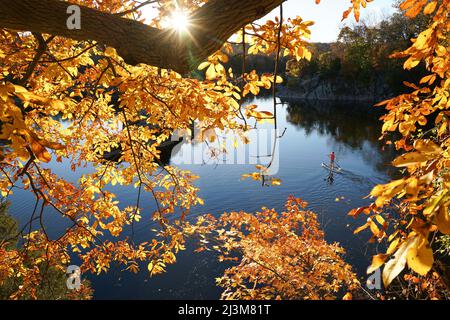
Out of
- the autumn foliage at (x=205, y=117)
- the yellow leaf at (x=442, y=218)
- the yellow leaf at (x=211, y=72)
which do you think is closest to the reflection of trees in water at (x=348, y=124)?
the autumn foliage at (x=205, y=117)

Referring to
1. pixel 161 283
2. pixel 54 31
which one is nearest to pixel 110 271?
pixel 161 283

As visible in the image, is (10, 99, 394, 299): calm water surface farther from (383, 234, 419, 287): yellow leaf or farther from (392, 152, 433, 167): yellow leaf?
(383, 234, 419, 287): yellow leaf

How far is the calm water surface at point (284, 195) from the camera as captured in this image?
1102 cm

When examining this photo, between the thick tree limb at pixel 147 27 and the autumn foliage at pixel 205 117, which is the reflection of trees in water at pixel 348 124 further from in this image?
the thick tree limb at pixel 147 27

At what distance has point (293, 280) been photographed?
672 cm

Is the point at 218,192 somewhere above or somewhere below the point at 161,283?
above

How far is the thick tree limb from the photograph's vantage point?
68.9 inches

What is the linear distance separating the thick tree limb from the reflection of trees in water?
17858mm

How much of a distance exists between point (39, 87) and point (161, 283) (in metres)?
8.37

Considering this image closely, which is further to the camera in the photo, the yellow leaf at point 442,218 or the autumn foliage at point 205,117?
the autumn foliage at point 205,117

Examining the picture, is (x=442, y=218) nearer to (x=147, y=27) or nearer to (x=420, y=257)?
(x=420, y=257)

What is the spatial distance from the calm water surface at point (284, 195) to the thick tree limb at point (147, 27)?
5.68 ft

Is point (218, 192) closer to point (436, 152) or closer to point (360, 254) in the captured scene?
point (360, 254)
